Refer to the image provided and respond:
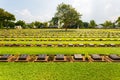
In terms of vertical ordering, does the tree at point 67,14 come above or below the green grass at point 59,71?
above

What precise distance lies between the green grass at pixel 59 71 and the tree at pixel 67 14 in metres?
52.7

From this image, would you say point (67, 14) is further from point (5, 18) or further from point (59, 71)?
point (59, 71)

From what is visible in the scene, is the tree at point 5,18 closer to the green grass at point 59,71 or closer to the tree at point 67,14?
the tree at point 67,14

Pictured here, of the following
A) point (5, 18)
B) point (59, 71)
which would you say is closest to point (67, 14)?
point (5, 18)

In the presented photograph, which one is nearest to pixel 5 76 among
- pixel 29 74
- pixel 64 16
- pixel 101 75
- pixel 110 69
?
pixel 29 74

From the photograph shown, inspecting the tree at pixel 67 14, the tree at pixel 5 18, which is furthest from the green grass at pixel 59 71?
the tree at pixel 5 18

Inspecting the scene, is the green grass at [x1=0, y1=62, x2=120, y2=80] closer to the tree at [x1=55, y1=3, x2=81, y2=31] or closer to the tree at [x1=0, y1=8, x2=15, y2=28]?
the tree at [x1=55, y1=3, x2=81, y2=31]

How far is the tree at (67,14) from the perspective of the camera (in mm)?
63072

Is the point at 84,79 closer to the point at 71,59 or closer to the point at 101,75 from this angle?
the point at 101,75

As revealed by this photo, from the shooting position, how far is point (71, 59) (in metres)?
12.1

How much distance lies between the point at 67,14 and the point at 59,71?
178ft

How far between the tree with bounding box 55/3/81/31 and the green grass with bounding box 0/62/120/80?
52.7 metres

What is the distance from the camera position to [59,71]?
30.9ft

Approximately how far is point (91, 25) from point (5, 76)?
107254 millimetres
